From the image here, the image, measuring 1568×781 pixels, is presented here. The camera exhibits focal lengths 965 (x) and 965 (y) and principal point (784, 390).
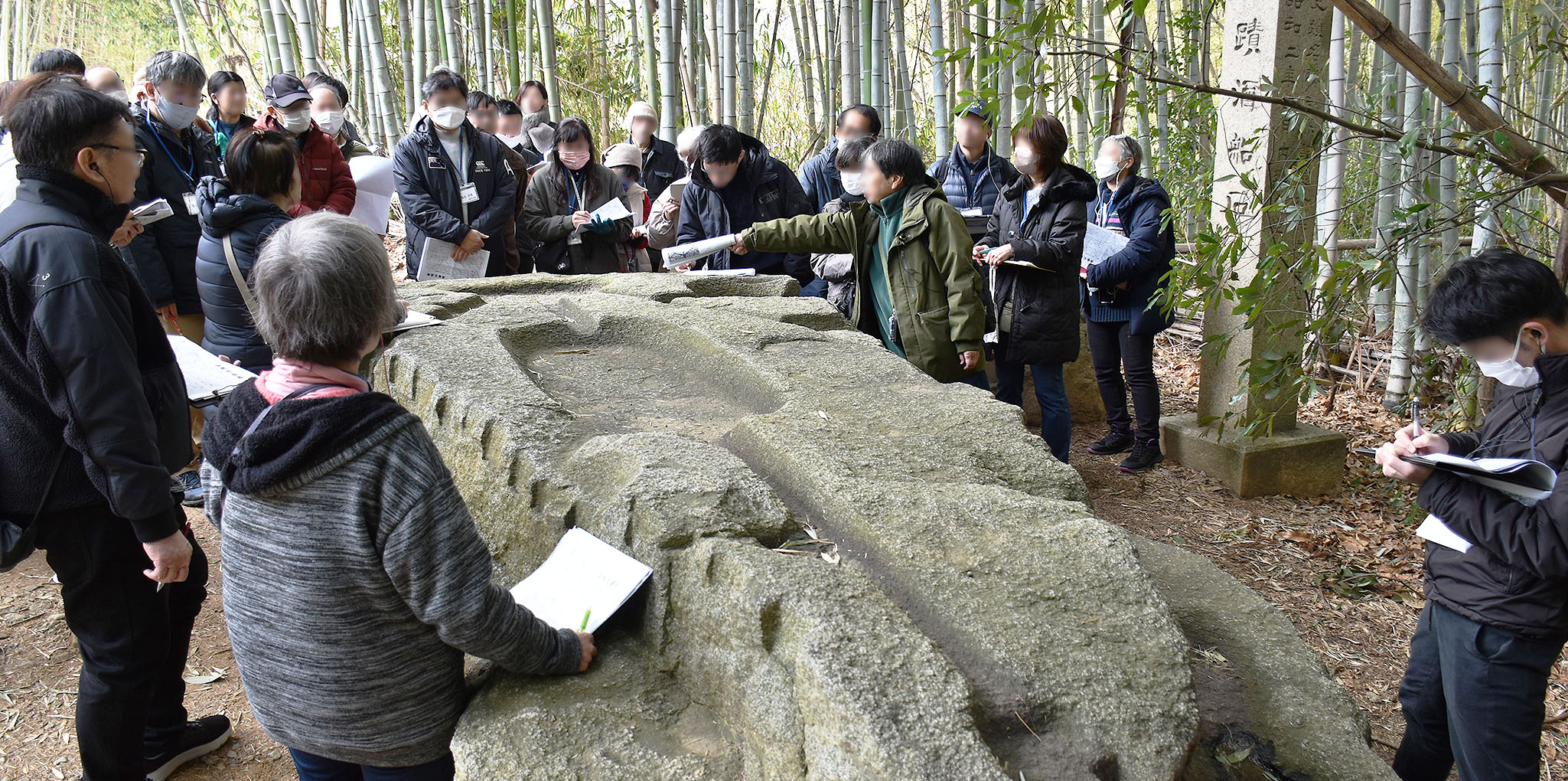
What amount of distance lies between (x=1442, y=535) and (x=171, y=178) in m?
4.46

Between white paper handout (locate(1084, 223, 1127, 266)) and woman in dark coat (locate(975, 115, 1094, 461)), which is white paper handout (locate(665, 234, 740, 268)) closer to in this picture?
woman in dark coat (locate(975, 115, 1094, 461))

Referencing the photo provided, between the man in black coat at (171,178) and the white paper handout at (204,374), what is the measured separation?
1.44m

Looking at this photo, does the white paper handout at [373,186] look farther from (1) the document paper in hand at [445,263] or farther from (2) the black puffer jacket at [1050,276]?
(2) the black puffer jacket at [1050,276]

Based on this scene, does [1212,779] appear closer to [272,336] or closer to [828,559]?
[828,559]

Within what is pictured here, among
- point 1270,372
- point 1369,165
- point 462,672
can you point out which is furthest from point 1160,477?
point 462,672

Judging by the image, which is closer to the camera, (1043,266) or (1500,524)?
(1500,524)

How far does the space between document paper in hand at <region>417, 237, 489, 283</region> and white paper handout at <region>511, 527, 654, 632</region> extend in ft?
10.1

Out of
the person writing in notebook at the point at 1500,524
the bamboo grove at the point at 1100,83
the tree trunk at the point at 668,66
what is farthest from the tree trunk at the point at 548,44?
the person writing in notebook at the point at 1500,524

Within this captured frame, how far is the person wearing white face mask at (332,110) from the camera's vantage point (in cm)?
502

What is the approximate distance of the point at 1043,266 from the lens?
13.2 feet

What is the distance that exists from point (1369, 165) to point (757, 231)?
2941 mm

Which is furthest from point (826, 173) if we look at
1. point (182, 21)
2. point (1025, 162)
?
point (182, 21)

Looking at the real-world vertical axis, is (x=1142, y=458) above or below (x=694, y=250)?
below

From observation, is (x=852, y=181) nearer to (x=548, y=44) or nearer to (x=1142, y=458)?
(x=1142, y=458)
